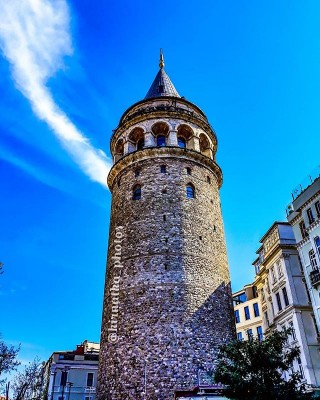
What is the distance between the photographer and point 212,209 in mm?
23844

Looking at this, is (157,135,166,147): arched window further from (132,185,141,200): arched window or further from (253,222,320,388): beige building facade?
(253,222,320,388): beige building facade

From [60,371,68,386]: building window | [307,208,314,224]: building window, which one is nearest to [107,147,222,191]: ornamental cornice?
[307,208,314,224]: building window

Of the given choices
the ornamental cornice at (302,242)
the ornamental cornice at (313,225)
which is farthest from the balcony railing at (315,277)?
the ornamental cornice at (313,225)

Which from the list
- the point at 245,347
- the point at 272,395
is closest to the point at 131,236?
the point at 245,347

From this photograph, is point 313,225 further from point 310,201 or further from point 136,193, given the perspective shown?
point 136,193

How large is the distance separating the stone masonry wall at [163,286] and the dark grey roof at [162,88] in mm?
7221

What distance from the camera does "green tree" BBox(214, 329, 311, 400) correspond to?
1227cm

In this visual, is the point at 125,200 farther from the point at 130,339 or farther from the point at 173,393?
the point at 173,393

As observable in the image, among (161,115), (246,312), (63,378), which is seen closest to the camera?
(161,115)

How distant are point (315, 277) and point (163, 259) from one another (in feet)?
25.4

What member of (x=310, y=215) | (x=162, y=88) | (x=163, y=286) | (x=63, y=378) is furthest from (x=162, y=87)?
(x=63, y=378)

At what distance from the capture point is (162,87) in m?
29.8

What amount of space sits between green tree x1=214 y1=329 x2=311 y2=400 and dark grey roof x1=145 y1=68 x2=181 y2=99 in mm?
19488

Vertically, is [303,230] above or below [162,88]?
below
